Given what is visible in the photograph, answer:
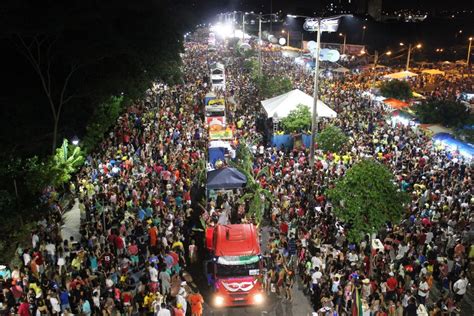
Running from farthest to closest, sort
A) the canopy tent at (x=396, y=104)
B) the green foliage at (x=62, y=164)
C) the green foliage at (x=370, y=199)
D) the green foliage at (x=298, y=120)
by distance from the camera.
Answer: the canopy tent at (x=396, y=104) → the green foliage at (x=298, y=120) → the green foliage at (x=62, y=164) → the green foliage at (x=370, y=199)

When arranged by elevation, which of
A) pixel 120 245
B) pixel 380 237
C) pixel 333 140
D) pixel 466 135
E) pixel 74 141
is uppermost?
pixel 466 135

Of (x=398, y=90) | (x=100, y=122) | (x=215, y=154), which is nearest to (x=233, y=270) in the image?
(x=215, y=154)

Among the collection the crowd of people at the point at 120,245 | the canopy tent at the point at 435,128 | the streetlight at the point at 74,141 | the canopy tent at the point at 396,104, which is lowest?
the crowd of people at the point at 120,245

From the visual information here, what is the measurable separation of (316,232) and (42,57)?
14.4 m

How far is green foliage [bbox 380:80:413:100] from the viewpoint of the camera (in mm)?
32719

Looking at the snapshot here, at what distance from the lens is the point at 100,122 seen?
2292cm

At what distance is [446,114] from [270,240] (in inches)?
636

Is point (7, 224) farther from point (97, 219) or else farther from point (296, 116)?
point (296, 116)

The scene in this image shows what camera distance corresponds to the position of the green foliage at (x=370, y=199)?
11648 millimetres

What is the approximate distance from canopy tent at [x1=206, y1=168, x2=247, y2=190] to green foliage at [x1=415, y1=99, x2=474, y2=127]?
1388 cm

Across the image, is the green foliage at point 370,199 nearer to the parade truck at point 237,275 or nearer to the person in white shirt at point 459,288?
the person in white shirt at point 459,288

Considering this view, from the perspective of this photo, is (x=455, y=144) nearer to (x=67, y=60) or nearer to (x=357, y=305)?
(x=357, y=305)

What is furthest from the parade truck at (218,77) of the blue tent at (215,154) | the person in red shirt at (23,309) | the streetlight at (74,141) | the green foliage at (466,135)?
the person in red shirt at (23,309)

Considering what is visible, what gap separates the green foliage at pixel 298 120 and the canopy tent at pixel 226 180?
25.0 feet
